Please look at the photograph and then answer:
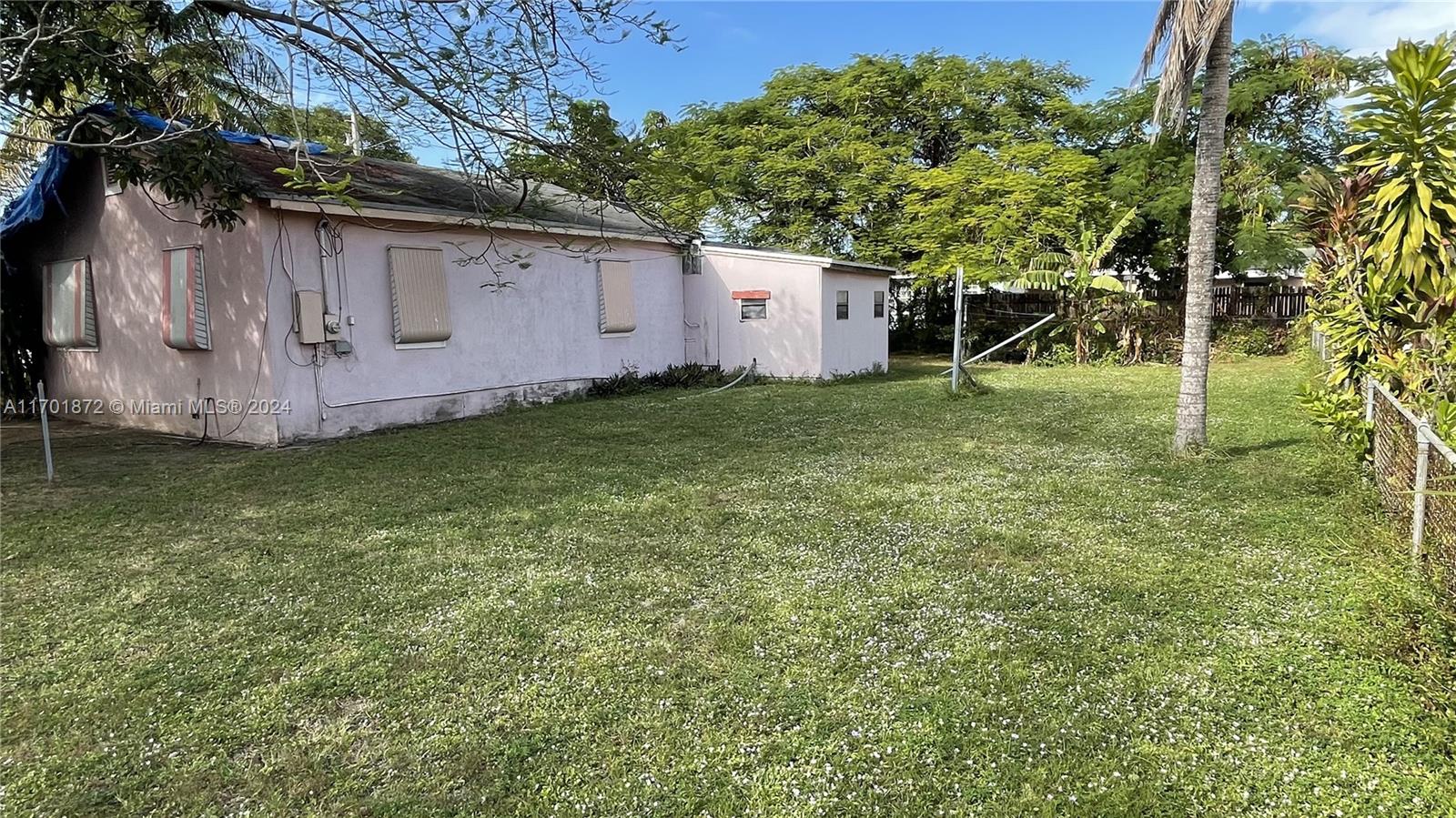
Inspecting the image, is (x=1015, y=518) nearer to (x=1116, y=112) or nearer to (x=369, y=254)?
(x=369, y=254)

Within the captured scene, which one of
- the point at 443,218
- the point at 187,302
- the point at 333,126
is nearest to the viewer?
the point at 333,126

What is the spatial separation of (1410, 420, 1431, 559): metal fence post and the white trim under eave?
304 inches

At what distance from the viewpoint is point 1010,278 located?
19.4m

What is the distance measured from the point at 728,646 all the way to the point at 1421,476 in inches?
151

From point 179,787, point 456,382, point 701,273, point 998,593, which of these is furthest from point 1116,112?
point 179,787

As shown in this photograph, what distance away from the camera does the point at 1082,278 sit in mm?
18500

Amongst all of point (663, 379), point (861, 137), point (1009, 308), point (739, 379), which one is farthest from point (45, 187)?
point (1009, 308)

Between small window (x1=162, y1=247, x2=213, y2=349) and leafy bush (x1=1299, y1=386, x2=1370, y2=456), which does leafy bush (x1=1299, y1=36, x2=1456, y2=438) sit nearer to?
leafy bush (x1=1299, y1=386, x2=1370, y2=456)

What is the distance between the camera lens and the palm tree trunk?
281 inches

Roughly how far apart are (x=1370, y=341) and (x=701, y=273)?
11369 millimetres

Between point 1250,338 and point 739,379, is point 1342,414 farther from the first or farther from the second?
point 1250,338

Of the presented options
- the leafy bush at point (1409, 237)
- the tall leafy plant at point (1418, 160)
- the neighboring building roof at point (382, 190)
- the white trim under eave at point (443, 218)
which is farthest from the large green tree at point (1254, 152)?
the tall leafy plant at point (1418, 160)

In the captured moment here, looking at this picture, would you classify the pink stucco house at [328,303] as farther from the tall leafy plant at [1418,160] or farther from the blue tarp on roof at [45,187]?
the tall leafy plant at [1418,160]

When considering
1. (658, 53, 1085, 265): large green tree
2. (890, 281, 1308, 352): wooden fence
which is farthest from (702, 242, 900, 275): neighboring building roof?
(890, 281, 1308, 352): wooden fence
